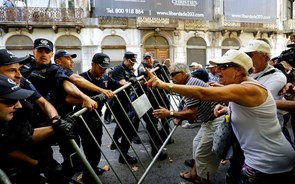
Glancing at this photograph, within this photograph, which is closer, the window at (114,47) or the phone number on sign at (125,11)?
the phone number on sign at (125,11)

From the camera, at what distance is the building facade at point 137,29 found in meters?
15.4

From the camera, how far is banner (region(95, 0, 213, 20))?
1432 centimetres

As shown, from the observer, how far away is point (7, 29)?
50.2ft

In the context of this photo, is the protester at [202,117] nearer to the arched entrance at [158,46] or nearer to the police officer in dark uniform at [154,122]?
the police officer in dark uniform at [154,122]

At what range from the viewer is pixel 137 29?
17.1 metres

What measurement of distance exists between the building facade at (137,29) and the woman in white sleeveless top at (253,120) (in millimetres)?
13714

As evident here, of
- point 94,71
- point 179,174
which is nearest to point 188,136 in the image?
point 179,174

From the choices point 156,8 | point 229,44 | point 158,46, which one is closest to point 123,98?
point 156,8

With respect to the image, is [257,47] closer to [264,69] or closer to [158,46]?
[264,69]

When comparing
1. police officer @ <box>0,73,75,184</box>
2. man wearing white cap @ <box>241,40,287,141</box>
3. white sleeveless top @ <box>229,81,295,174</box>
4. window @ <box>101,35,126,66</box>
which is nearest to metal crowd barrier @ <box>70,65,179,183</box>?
police officer @ <box>0,73,75,184</box>

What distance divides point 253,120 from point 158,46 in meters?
16.8

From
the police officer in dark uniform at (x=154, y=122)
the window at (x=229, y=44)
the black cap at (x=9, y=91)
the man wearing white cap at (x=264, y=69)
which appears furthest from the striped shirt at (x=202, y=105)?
the window at (x=229, y=44)

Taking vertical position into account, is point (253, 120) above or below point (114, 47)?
below

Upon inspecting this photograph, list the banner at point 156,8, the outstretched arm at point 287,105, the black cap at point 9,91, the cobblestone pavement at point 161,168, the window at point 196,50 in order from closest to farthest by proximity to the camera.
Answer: the black cap at point 9,91 → the outstretched arm at point 287,105 → the cobblestone pavement at point 161,168 → the banner at point 156,8 → the window at point 196,50
